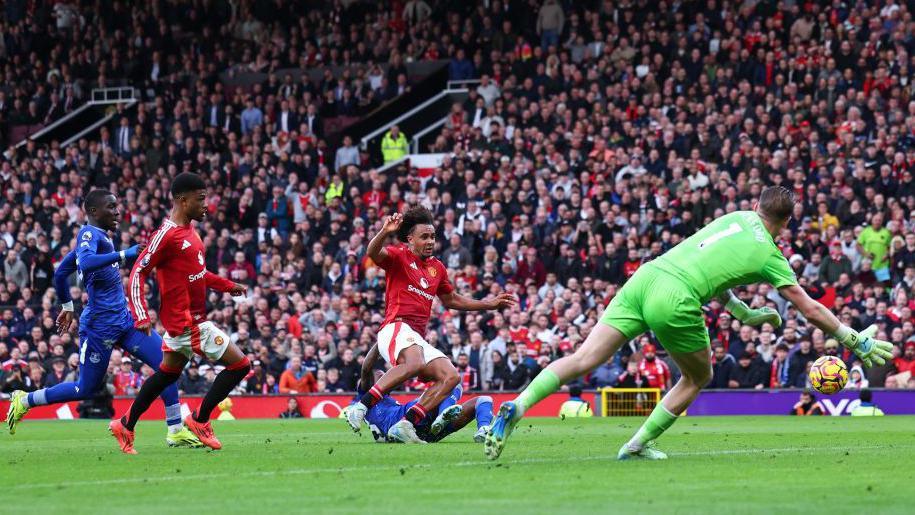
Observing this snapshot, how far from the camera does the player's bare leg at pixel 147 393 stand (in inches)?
513

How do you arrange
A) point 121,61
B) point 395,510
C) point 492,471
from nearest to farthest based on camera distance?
point 395,510 → point 492,471 → point 121,61

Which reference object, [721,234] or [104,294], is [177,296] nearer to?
[104,294]

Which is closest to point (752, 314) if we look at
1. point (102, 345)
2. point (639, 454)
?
point (639, 454)

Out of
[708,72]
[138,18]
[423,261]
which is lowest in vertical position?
[423,261]

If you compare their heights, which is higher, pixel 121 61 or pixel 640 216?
pixel 121 61

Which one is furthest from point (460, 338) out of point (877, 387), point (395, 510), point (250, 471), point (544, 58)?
point (395, 510)

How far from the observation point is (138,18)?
42031 mm

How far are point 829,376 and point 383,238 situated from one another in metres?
3.98

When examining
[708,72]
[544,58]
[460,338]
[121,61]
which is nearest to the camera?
[460,338]

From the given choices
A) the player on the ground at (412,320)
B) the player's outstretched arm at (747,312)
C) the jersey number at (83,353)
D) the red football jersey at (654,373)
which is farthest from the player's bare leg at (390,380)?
the red football jersey at (654,373)

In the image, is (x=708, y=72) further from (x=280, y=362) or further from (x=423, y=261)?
(x=423, y=261)

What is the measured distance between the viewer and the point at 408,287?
14.3 meters

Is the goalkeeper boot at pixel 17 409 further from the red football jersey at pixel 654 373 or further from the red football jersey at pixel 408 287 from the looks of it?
the red football jersey at pixel 654 373

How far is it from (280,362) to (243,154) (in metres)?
8.98
